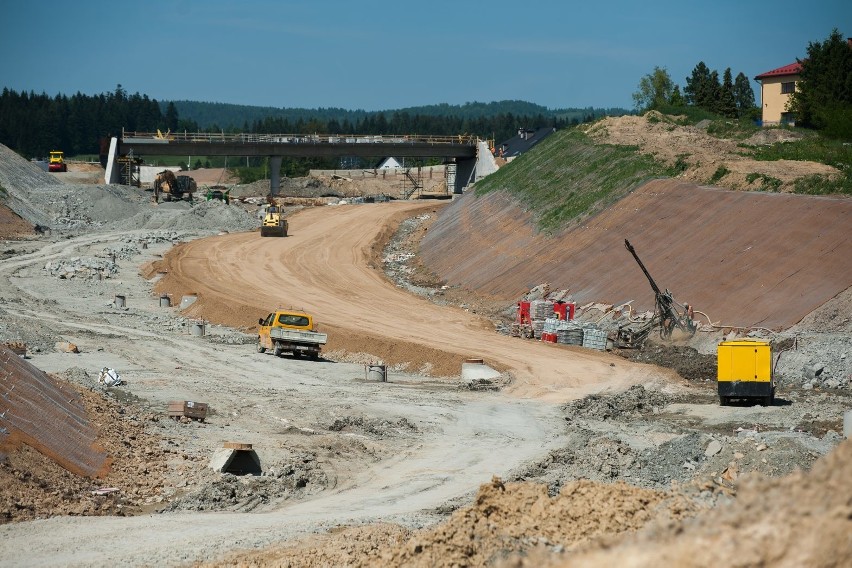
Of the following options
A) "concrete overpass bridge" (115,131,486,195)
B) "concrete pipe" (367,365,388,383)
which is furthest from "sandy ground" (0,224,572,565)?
"concrete overpass bridge" (115,131,486,195)

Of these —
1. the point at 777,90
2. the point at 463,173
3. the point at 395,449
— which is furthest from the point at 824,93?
the point at 395,449

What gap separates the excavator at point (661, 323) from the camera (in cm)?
4022

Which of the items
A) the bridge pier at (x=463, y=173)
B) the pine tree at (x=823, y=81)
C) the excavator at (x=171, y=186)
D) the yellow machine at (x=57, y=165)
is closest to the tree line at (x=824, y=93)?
the pine tree at (x=823, y=81)

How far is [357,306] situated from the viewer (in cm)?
5125

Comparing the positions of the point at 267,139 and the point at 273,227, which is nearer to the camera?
the point at 273,227

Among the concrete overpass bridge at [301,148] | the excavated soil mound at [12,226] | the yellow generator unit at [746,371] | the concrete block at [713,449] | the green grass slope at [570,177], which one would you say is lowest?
the concrete block at [713,449]

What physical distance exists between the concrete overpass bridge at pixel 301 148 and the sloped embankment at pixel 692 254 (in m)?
37.8

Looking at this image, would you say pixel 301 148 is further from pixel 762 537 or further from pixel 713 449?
pixel 762 537

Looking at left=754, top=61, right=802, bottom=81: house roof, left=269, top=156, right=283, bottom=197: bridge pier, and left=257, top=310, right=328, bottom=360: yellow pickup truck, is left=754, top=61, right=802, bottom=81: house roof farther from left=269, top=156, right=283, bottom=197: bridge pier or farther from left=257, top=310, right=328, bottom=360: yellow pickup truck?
left=257, top=310, right=328, bottom=360: yellow pickup truck

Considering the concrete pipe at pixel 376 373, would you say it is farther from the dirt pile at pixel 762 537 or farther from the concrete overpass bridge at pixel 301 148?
the concrete overpass bridge at pixel 301 148

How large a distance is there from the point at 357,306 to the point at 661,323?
A: 50.2ft

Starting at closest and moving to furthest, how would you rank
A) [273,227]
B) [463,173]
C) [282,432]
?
[282,432] → [273,227] → [463,173]

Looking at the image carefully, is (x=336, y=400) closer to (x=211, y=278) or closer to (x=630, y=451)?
(x=630, y=451)

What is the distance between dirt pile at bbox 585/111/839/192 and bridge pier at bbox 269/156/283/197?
36.9 meters
